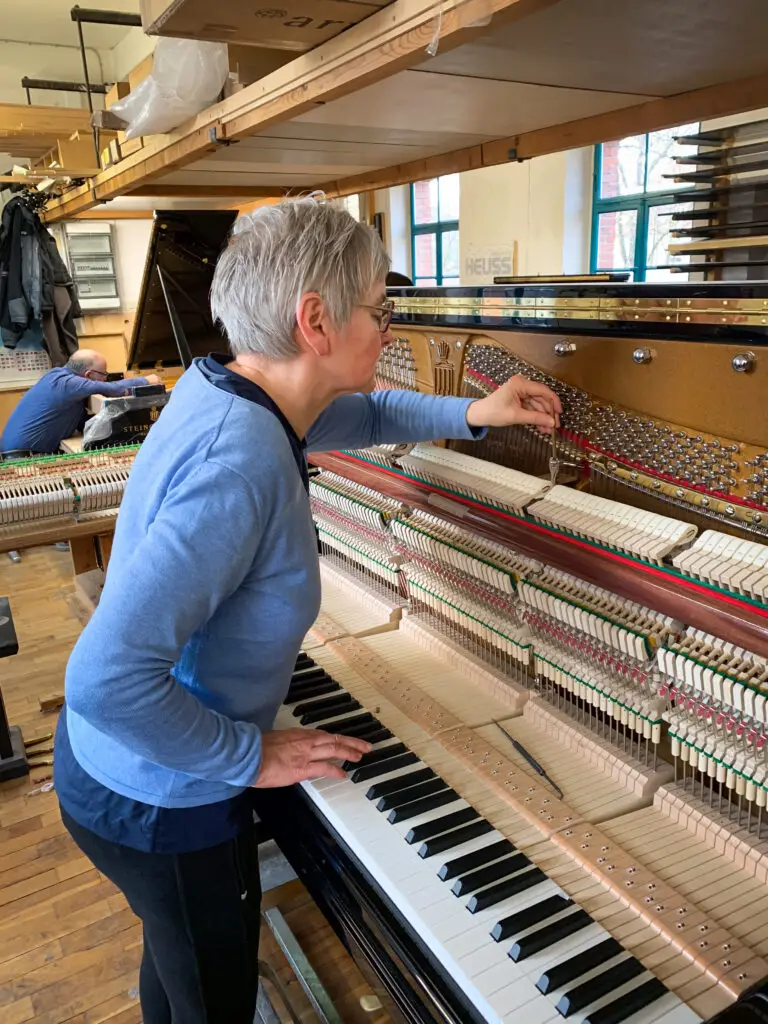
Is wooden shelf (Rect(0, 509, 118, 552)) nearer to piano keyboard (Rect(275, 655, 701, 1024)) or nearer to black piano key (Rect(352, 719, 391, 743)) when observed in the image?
black piano key (Rect(352, 719, 391, 743))

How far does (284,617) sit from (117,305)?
865cm

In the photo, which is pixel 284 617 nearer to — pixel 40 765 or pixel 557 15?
pixel 557 15

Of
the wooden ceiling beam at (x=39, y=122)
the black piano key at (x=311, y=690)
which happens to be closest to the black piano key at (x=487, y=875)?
the black piano key at (x=311, y=690)

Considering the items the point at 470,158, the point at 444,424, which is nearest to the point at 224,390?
the point at 444,424

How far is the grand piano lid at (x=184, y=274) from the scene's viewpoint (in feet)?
13.6

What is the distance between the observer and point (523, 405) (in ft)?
5.43

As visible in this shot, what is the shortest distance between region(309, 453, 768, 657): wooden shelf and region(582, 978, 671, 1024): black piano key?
0.49 metres

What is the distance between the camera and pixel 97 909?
2.59 m

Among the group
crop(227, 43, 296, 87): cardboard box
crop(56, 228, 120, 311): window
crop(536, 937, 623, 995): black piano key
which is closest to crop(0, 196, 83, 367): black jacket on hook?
crop(56, 228, 120, 311): window

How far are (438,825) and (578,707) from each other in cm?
50

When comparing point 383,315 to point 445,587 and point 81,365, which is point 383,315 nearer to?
point 445,587

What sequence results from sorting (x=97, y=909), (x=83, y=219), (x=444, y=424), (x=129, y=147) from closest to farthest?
(x=444, y=424) → (x=97, y=909) → (x=129, y=147) → (x=83, y=219)

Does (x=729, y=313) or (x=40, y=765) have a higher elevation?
(x=729, y=313)

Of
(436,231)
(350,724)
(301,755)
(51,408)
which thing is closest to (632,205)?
(436,231)
